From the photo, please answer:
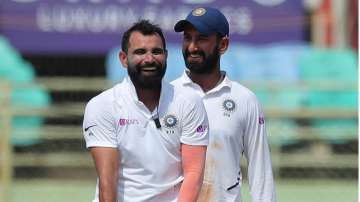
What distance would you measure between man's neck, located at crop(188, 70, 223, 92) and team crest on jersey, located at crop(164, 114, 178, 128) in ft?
2.48

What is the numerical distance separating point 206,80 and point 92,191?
23.3 ft

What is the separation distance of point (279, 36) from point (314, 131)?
1.24m

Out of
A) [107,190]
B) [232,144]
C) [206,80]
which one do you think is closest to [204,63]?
[206,80]

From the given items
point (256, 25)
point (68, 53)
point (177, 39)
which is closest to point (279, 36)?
point (256, 25)

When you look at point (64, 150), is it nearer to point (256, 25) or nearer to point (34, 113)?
point (34, 113)

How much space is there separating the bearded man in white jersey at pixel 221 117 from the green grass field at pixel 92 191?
5.93 meters

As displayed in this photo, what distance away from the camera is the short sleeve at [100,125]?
16.6 feet

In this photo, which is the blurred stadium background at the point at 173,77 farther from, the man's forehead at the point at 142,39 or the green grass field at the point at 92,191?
the man's forehead at the point at 142,39

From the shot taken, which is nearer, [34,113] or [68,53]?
[34,113]

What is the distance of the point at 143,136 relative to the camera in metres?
5.03

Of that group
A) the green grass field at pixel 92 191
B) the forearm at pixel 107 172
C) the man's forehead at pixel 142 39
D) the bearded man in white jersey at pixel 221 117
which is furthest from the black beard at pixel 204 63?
the green grass field at pixel 92 191

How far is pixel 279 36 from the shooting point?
45.6ft

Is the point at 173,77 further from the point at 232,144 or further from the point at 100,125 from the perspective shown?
the point at 100,125

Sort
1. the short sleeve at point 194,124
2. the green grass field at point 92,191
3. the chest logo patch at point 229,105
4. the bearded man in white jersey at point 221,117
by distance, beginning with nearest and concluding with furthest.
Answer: the short sleeve at point 194,124 → the bearded man in white jersey at point 221,117 → the chest logo patch at point 229,105 → the green grass field at point 92,191
